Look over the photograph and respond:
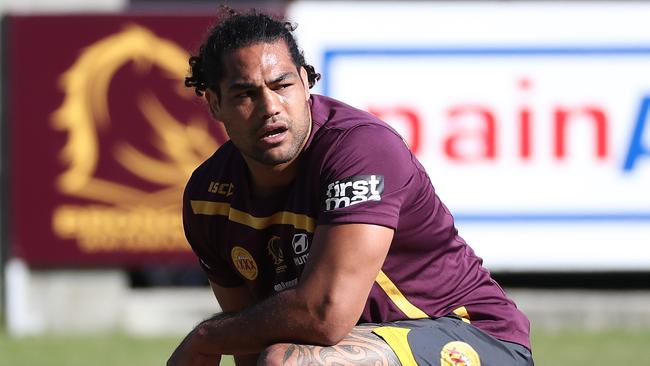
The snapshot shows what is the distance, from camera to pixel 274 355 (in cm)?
419

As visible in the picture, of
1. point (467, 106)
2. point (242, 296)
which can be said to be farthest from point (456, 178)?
point (242, 296)

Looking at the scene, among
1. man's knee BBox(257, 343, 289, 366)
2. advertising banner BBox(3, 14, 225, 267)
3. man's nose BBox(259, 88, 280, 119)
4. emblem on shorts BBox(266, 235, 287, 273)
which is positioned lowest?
advertising banner BBox(3, 14, 225, 267)

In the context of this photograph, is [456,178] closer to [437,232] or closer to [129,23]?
[129,23]

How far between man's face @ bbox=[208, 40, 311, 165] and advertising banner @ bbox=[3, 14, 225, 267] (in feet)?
17.3

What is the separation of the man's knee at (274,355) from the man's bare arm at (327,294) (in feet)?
0.18

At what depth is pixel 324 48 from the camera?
9.70 m

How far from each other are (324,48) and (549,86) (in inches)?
61.5

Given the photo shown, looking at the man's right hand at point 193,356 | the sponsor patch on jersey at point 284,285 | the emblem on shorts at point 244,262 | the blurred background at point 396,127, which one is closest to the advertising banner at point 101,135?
the blurred background at point 396,127

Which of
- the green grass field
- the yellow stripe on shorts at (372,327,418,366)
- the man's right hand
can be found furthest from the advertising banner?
the yellow stripe on shorts at (372,327,418,366)

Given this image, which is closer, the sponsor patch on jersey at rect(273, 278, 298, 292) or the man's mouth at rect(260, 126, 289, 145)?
the man's mouth at rect(260, 126, 289, 145)

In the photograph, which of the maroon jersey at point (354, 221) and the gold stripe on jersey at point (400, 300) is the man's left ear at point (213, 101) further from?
the gold stripe on jersey at point (400, 300)

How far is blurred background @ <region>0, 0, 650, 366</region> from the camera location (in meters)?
9.66

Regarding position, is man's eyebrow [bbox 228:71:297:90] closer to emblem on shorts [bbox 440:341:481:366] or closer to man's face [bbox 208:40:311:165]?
man's face [bbox 208:40:311:165]

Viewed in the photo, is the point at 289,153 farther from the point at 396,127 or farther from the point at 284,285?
the point at 396,127
